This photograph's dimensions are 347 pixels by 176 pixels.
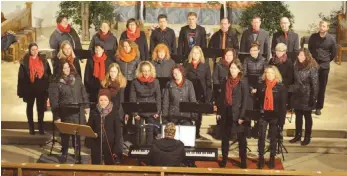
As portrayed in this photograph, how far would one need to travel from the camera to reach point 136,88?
9633 millimetres

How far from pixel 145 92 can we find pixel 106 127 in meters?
0.88

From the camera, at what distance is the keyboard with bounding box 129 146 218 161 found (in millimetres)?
9078

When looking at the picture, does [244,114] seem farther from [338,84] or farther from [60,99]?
[338,84]

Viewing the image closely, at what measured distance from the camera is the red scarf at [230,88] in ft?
30.8

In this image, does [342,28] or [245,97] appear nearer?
[245,97]

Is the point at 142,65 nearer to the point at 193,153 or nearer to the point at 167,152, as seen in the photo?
the point at 193,153

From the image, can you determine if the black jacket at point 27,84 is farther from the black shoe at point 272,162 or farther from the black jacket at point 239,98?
the black shoe at point 272,162

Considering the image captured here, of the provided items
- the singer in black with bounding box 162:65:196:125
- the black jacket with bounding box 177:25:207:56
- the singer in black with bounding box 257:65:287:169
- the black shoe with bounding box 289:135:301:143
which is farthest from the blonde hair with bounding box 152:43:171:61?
the black shoe with bounding box 289:135:301:143

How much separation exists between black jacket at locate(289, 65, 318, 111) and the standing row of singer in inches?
0.5

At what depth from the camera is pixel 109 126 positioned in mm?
8984

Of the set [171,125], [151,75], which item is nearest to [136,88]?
[151,75]

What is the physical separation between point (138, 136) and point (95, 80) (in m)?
1.21

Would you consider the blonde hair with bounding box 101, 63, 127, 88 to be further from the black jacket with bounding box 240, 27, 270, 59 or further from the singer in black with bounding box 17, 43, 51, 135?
the black jacket with bounding box 240, 27, 270, 59

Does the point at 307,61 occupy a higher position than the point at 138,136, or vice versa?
the point at 307,61
